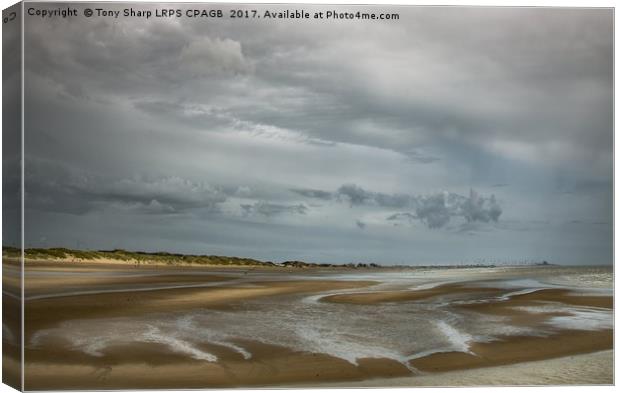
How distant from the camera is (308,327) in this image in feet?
27.2

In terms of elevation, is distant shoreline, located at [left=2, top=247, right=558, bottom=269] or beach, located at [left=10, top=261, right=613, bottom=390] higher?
distant shoreline, located at [left=2, top=247, right=558, bottom=269]

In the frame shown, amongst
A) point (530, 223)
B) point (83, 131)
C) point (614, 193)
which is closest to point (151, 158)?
point (83, 131)

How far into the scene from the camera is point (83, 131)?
8.02 m

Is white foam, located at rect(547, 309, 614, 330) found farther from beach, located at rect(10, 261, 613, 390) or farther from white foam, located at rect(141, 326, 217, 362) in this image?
white foam, located at rect(141, 326, 217, 362)

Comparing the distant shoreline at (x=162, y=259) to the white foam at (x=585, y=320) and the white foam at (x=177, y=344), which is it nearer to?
the white foam at (x=585, y=320)

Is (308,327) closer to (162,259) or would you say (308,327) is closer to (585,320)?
(162,259)

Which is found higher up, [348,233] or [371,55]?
[371,55]

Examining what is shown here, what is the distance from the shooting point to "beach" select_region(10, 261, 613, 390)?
26.3 ft

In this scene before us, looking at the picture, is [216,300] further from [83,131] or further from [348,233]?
[83,131]

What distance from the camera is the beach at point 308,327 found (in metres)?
8.02

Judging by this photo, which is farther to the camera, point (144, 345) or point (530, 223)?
point (530, 223)

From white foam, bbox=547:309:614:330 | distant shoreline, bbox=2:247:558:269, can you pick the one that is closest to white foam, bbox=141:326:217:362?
distant shoreline, bbox=2:247:558:269

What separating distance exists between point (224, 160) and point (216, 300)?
142 cm

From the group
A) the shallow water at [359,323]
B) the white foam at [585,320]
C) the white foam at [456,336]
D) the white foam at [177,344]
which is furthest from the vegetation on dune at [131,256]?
the white foam at [585,320]
